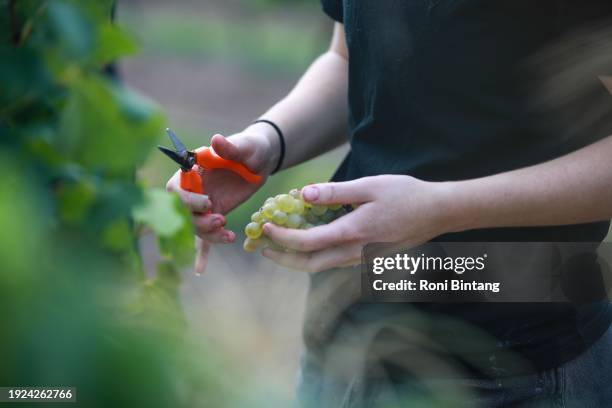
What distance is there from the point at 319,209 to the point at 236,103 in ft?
27.2

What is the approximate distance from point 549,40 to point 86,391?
2.90 ft

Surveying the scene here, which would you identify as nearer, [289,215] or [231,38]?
[289,215]

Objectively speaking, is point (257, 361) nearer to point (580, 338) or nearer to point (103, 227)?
point (103, 227)

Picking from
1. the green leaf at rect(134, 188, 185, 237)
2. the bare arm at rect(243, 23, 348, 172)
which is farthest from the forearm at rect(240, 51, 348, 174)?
the green leaf at rect(134, 188, 185, 237)

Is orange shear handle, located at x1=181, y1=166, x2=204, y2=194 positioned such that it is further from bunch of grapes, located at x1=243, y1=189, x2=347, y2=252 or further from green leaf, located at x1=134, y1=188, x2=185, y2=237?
green leaf, located at x1=134, y1=188, x2=185, y2=237

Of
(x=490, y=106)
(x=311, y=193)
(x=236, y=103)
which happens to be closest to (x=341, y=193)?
(x=311, y=193)

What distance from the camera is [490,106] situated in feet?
3.85

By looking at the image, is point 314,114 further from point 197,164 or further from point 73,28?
point 73,28

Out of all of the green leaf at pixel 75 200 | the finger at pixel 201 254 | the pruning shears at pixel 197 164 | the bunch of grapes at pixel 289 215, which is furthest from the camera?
the finger at pixel 201 254

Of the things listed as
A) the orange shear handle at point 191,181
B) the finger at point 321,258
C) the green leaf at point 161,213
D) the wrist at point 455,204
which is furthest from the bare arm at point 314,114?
the green leaf at point 161,213

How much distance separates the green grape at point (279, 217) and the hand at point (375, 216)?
1.6 inches

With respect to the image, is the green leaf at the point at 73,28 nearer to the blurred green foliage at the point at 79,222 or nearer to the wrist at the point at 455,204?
the blurred green foliage at the point at 79,222

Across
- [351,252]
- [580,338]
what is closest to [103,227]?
[351,252]

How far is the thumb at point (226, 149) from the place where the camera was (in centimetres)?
130
